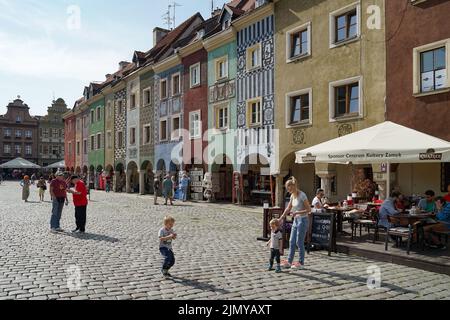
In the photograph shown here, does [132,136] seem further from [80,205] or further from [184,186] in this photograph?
[80,205]

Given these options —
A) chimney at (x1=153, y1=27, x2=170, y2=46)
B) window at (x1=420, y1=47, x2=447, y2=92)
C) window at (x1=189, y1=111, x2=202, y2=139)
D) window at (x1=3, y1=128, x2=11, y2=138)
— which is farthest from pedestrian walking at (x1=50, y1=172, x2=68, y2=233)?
window at (x1=3, y1=128, x2=11, y2=138)

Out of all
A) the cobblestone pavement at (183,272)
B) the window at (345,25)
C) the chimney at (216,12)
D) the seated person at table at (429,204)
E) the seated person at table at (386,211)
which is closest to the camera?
the cobblestone pavement at (183,272)

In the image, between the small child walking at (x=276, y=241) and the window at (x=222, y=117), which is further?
the window at (x=222, y=117)

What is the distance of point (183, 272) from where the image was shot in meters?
7.65

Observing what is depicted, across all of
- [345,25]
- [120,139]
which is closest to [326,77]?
[345,25]

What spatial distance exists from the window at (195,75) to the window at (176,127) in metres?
2.74

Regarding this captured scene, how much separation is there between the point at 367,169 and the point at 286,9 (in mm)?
7946

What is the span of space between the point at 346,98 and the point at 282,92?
3808 millimetres

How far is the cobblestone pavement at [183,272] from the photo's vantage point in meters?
6.34

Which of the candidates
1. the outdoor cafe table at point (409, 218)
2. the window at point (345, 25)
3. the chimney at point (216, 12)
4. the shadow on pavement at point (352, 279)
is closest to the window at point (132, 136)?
the chimney at point (216, 12)

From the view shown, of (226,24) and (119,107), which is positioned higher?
(226,24)

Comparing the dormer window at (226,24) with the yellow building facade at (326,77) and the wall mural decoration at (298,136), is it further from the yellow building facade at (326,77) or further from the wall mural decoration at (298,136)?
the wall mural decoration at (298,136)

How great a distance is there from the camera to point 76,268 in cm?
786
